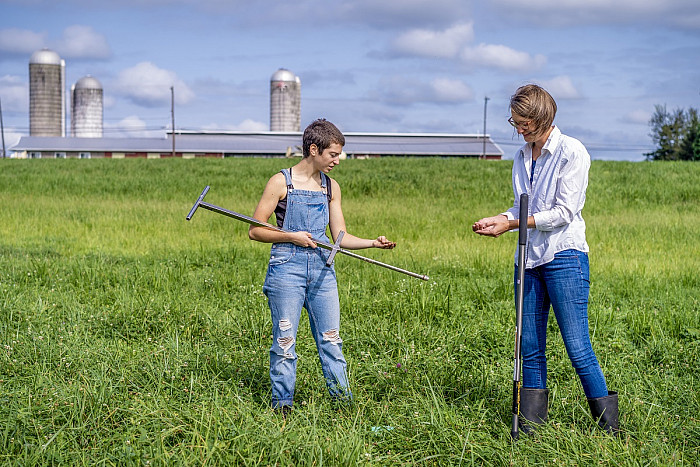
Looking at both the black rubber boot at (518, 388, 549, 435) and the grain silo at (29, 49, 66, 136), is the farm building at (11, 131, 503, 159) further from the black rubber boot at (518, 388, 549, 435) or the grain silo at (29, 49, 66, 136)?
the black rubber boot at (518, 388, 549, 435)

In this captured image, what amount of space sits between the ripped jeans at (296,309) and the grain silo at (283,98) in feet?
305

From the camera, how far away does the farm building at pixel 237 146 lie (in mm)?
73875

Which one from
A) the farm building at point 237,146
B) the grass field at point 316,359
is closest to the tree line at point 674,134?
the farm building at point 237,146

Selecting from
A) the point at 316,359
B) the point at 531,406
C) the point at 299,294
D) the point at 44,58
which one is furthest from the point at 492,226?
the point at 44,58

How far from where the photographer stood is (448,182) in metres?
22.9

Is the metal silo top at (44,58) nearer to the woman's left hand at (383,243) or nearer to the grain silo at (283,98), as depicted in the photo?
the grain silo at (283,98)

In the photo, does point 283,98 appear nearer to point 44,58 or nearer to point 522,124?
point 44,58

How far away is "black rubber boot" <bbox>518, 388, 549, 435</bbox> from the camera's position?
12.8 feet

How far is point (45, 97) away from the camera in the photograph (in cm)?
9219

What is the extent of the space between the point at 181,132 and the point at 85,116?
58.9 feet

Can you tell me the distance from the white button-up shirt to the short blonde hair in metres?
0.12

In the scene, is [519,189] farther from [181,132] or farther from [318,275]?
[181,132]

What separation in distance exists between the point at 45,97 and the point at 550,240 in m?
98.5

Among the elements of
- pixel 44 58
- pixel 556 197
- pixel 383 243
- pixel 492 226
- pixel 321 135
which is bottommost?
pixel 383 243
